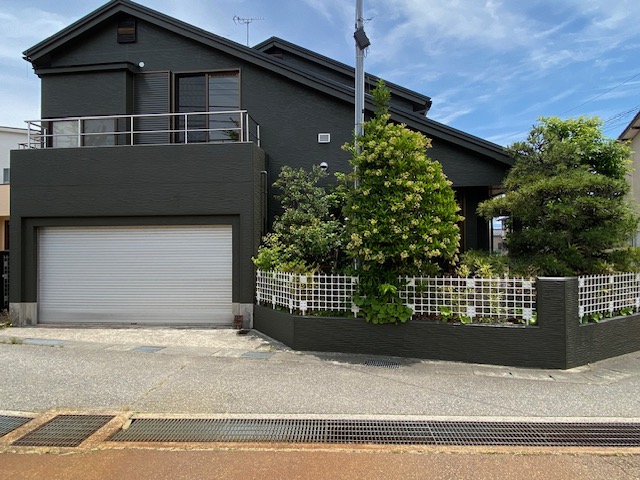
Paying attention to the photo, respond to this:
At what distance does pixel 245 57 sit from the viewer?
10875mm

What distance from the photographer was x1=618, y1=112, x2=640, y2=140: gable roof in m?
18.0

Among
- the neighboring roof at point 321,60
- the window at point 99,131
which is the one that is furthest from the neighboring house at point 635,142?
the window at point 99,131

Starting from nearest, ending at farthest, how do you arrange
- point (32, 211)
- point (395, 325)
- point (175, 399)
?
point (175, 399) < point (395, 325) < point (32, 211)

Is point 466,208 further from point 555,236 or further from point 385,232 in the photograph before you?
point 385,232

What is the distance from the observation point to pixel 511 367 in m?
6.39

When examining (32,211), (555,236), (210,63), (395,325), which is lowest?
(395,325)

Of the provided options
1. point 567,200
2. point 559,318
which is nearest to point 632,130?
point 567,200

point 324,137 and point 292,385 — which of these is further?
point 324,137

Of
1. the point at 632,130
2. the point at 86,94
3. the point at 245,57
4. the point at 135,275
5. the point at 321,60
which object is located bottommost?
the point at 135,275

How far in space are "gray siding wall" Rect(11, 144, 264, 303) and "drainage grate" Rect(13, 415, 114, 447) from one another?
486 centimetres

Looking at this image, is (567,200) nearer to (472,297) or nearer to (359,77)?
(472,297)

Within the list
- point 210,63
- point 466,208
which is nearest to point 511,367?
point 466,208

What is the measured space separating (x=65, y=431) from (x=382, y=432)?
121 inches

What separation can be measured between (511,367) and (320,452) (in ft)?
13.0
